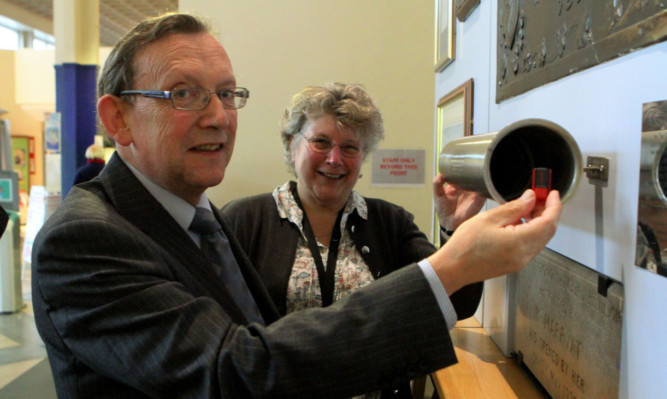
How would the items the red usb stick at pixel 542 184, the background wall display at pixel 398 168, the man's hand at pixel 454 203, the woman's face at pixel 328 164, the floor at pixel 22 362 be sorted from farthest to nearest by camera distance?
the floor at pixel 22 362 → the background wall display at pixel 398 168 → the woman's face at pixel 328 164 → the man's hand at pixel 454 203 → the red usb stick at pixel 542 184

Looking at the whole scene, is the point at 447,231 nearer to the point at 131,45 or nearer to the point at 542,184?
the point at 542,184

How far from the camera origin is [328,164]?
178 cm

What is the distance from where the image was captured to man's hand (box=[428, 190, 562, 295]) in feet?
2.70

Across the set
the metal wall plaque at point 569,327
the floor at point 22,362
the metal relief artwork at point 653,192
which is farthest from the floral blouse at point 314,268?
the floor at point 22,362

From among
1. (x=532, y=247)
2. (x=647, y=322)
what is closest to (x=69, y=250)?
(x=532, y=247)

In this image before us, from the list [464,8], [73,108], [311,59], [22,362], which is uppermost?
[73,108]

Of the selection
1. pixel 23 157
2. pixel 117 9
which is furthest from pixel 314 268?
pixel 23 157

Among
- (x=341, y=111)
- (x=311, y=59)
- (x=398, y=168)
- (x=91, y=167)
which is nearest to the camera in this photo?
(x=341, y=111)

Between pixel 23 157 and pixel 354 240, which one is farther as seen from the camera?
pixel 23 157

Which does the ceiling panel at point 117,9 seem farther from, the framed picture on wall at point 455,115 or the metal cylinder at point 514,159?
the metal cylinder at point 514,159

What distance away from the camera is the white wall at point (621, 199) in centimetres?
83

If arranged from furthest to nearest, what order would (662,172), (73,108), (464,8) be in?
(73,108)
(464,8)
(662,172)

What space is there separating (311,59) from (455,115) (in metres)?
1.46

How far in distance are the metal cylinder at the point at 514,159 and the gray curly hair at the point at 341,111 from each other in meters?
0.56
